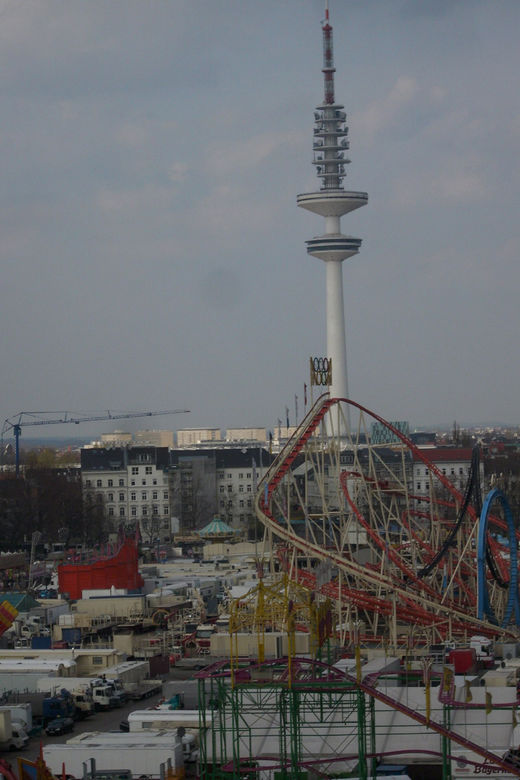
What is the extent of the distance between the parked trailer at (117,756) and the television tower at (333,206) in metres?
93.1

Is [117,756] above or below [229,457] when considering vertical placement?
below

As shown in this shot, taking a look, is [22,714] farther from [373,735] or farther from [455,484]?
[455,484]

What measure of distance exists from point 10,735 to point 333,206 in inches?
3653

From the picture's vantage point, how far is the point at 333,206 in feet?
393

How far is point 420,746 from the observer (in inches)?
1008

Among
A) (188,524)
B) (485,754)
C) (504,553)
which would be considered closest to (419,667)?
(485,754)

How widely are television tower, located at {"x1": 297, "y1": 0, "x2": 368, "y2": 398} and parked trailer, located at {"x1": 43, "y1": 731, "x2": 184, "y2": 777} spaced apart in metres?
93.1

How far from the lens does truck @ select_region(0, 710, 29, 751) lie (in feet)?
96.6

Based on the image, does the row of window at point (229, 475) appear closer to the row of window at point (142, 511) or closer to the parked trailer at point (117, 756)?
the row of window at point (142, 511)

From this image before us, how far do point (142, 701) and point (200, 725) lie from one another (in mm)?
9087

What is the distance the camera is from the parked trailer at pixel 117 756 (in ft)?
84.9

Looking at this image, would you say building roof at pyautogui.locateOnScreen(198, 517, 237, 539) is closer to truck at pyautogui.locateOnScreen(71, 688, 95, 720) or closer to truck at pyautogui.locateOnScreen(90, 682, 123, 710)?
truck at pyautogui.locateOnScreen(90, 682, 123, 710)

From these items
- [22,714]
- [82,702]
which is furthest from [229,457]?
[22,714]

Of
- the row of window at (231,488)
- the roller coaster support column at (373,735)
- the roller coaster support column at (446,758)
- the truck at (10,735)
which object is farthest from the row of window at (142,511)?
the roller coaster support column at (446,758)
